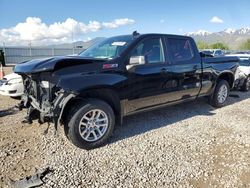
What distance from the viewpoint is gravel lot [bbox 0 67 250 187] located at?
3123mm

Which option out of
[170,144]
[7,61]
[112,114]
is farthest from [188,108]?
[7,61]

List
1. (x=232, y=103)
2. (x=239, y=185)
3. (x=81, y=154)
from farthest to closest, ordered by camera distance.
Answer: (x=232, y=103)
(x=81, y=154)
(x=239, y=185)

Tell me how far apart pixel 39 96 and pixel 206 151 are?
112 inches

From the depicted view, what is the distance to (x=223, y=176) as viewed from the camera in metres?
3.20

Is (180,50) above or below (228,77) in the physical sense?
above

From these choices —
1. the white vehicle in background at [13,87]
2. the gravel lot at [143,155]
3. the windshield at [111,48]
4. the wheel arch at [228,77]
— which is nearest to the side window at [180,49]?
the windshield at [111,48]

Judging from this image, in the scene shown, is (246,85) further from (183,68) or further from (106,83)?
(106,83)

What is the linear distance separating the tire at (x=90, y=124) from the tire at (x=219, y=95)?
3322mm

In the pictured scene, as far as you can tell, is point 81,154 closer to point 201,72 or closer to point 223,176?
point 223,176

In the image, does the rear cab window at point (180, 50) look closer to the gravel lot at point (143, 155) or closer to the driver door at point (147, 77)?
the driver door at point (147, 77)

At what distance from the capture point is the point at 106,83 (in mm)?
3896

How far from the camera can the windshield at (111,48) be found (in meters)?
4.31

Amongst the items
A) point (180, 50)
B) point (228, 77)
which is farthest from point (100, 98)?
point (228, 77)

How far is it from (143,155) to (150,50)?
6.50 feet
